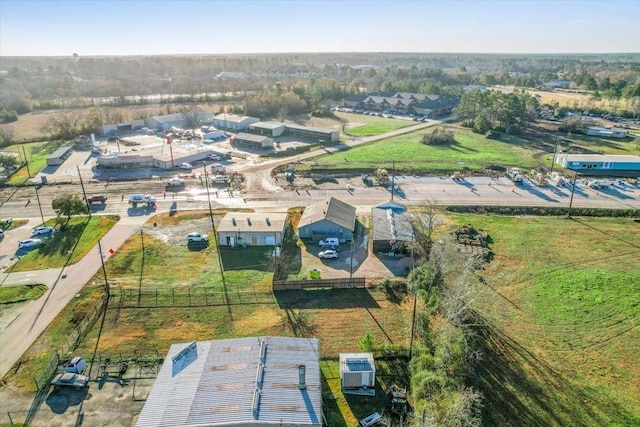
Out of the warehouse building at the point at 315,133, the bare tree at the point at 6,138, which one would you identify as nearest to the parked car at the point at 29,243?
the bare tree at the point at 6,138

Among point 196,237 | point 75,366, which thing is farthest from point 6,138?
point 75,366

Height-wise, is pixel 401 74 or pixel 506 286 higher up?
pixel 401 74

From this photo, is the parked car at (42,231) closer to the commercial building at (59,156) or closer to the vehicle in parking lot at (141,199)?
the vehicle in parking lot at (141,199)

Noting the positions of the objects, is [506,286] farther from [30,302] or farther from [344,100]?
[344,100]

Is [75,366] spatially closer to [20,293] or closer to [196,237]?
[20,293]

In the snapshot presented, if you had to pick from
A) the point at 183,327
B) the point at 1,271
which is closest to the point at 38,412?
the point at 183,327

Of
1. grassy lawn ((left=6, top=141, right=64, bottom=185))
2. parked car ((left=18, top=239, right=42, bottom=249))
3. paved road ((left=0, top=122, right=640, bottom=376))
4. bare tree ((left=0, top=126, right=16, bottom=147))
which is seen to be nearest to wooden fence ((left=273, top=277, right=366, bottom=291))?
paved road ((left=0, top=122, right=640, bottom=376))
